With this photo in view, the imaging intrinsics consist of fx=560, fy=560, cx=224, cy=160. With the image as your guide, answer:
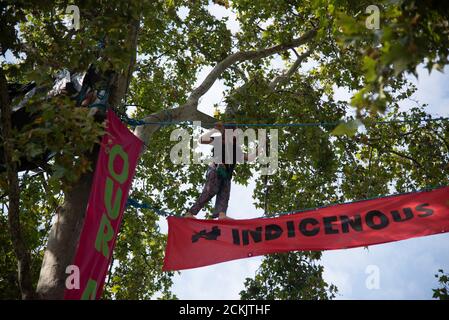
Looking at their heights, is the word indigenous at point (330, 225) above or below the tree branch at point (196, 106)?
below

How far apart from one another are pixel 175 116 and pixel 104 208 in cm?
316

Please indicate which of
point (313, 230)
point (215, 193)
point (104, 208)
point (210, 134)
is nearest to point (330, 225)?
point (313, 230)

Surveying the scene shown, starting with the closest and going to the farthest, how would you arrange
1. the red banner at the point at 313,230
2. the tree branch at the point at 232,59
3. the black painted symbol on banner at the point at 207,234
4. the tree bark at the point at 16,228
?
the tree bark at the point at 16,228 < the red banner at the point at 313,230 < the black painted symbol on banner at the point at 207,234 < the tree branch at the point at 232,59

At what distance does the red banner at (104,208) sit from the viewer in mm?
5613

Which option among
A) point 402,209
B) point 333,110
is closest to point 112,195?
point 402,209

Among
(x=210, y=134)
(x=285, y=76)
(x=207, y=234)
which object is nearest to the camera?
(x=207, y=234)

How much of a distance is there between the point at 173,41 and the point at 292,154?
4.28 m

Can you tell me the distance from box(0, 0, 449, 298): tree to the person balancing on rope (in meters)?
0.85

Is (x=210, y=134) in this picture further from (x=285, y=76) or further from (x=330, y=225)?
(x=285, y=76)

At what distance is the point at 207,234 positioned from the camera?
23.8ft

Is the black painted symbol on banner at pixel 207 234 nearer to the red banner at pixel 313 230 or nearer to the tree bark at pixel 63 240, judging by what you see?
the red banner at pixel 313 230

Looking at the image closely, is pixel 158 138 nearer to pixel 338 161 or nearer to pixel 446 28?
pixel 338 161

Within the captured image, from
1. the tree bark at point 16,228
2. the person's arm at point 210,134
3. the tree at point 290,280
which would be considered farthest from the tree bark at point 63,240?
the tree at point 290,280

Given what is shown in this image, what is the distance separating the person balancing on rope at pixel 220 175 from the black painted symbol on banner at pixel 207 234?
2.28 ft
